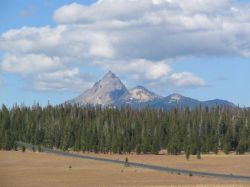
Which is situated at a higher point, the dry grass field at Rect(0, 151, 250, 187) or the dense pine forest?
the dense pine forest

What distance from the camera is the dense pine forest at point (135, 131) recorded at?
14800cm

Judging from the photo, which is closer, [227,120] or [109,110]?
[227,120]

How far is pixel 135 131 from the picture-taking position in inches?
6220

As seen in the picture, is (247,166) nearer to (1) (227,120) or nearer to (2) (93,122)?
(1) (227,120)

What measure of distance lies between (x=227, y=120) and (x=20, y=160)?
5855cm

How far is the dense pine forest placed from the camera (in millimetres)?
148000

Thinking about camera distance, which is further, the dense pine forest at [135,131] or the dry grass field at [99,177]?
the dense pine forest at [135,131]

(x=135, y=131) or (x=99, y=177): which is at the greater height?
(x=135, y=131)

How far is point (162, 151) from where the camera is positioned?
155 meters

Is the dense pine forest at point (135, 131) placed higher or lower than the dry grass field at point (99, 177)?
higher

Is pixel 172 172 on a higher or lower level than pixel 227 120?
lower

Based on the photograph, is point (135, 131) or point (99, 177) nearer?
point (99, 177)

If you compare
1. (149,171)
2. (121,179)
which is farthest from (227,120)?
(121,179)

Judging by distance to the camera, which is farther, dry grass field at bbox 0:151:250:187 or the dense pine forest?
the dense pine forest
